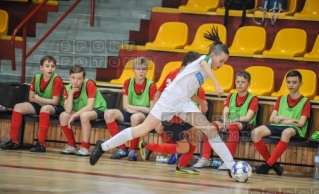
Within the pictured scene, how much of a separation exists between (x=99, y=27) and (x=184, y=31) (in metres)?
1.67

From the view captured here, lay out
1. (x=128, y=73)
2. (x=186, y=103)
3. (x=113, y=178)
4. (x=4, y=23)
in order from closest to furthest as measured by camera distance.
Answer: (x=113, y=178), (x=186, y=103), (x=128, y=73), (x=4, y=23)

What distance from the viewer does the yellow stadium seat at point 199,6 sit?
12.2 m

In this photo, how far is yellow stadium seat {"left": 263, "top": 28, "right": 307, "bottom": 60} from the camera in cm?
1099

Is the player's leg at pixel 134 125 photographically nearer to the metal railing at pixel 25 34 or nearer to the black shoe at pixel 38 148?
the black shoe at pixel 38 148

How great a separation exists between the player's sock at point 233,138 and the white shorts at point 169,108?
1.56 metres

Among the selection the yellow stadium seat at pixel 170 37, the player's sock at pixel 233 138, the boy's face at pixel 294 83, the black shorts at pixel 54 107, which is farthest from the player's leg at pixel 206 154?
the yellow stadium seat at pixel 170 37

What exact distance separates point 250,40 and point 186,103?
381cm

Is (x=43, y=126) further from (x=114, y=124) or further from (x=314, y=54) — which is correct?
(x=314, y=54)

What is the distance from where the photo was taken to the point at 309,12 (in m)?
11.7

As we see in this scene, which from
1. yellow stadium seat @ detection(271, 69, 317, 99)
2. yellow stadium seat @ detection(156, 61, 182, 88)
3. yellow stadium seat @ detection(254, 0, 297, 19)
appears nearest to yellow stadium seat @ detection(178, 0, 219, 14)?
yellow stadium seat @ detection(254, 0, 297, 19)

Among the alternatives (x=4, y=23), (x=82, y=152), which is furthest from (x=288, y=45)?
(x=4, y=23)

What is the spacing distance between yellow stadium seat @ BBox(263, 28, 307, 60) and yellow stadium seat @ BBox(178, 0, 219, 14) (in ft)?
4.70

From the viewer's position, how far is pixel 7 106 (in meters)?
10.7

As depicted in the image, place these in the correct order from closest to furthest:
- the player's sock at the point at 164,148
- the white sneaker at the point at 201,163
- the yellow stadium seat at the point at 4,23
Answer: the player's sock at the point at 164,148, the white sneaker at the point at 201,163, the yellow stadium seat at the point at 4,23
